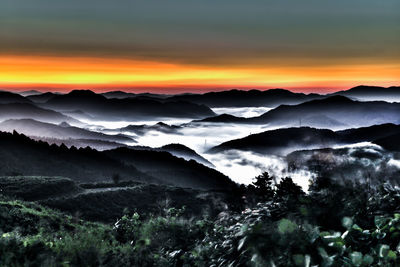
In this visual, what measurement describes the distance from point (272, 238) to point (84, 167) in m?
120

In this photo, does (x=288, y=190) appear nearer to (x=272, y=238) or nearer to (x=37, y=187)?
(x=272, y=238)

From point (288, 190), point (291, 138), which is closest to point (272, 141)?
point (291, 138)

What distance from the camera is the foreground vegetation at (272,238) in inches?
254

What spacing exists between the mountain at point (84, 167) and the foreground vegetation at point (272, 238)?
9827cm

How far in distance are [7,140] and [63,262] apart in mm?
127253

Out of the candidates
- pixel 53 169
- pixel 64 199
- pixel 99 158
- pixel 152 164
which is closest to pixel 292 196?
pixel 64 199

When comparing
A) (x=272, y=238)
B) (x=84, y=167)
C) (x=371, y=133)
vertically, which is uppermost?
(x=272, y=238)

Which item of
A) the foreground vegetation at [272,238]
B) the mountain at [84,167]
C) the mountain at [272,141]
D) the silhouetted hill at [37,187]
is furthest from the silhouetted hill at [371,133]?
the foreground vegetation at [272,238]

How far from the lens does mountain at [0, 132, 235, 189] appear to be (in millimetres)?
113250

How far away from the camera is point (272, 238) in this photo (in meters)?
6.59

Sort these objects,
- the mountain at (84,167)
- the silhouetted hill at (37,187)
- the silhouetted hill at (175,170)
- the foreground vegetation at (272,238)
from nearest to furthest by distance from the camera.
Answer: the foreground vegetation at (272,238) → the silhouetted hill at (37,187) → the mountain at (84,167) → the silhouetted hill at (175,170)

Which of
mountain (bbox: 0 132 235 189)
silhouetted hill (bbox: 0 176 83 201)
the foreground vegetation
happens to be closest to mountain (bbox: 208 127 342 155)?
mountain (bbox: 0 132 235 189)

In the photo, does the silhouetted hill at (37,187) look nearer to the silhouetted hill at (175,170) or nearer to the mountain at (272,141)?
the silhouetted hill at (175,170)

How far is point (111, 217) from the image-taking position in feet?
179
